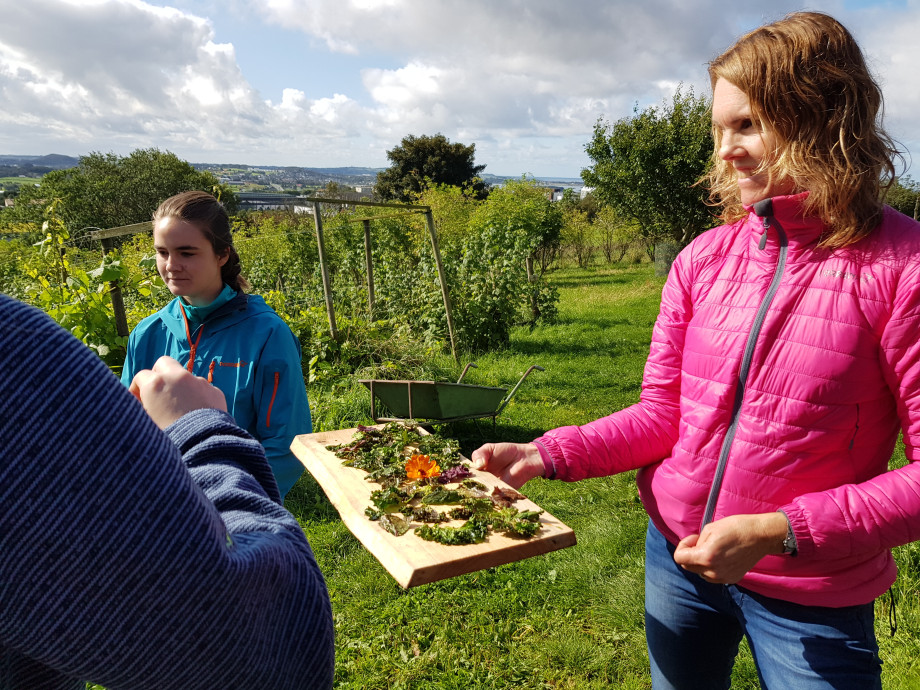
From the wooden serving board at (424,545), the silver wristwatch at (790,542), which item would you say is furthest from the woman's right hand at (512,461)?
the silver wristwatch at (790,542)

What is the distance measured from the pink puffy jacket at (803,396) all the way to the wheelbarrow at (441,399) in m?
3.33

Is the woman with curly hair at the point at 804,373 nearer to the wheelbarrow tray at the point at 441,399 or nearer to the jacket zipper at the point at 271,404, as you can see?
the jacket zipper at the point at 271,404

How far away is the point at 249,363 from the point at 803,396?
1.85 m

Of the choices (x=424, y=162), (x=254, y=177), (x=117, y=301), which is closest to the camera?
(x=117, y=301)

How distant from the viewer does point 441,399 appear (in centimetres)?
490

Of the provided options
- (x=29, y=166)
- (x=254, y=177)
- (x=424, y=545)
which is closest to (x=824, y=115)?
(x=424, y=545)

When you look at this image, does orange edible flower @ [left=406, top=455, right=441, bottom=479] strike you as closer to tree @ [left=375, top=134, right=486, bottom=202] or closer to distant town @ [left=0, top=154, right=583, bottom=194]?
distant town @ [left=0, top=154, right=583, bottom=194]

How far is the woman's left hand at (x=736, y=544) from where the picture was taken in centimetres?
120

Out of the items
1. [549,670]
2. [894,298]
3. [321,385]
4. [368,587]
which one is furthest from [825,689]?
[321,385]

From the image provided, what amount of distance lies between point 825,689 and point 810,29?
1405 mm

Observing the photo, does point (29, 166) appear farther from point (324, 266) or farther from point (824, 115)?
point (824, 115)

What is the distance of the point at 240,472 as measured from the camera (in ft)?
2.36

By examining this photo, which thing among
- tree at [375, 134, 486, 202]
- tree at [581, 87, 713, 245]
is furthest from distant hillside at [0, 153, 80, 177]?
tree at [581, 87, 713, 245]

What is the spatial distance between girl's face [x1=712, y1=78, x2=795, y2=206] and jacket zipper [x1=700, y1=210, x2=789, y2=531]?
72mm
